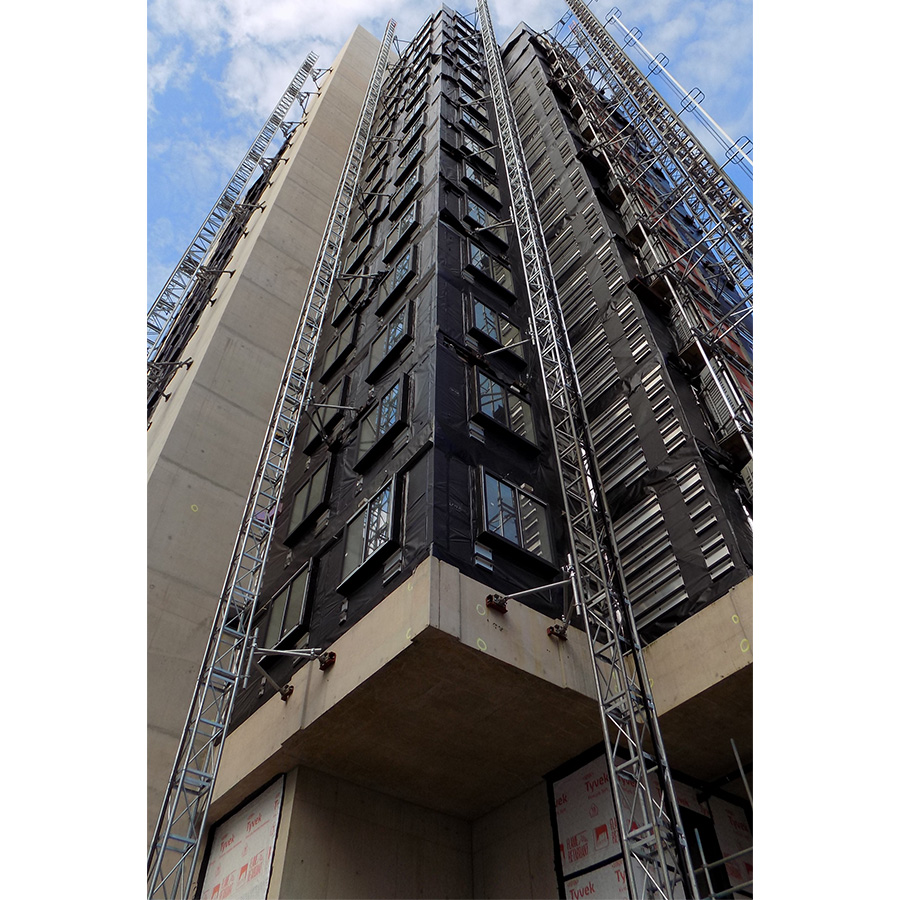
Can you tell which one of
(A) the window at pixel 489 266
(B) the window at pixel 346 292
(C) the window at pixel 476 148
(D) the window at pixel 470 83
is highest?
(D) the window at pixel 470 83

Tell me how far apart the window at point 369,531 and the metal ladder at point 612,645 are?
3.79 m

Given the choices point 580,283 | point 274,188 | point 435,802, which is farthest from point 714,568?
point 274,188

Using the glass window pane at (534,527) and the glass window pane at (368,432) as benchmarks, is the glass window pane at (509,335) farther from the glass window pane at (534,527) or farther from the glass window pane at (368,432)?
the glass window pane at (534,527)

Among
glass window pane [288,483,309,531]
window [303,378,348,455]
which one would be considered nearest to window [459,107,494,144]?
window [303,378,348,455]

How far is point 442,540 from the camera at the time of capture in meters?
14.3

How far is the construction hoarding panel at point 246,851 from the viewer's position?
14.2 metres

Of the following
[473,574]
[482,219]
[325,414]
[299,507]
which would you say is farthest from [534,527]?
[482,219]

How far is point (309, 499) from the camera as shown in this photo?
19656mm

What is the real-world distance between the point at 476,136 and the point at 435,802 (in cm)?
2706

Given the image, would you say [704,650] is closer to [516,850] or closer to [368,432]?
[516,850]

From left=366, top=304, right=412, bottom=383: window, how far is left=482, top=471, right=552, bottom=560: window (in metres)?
5.37

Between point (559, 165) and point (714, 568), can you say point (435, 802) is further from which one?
point (559, 165)

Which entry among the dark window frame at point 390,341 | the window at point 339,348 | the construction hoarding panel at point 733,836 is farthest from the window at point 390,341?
the construction hoarding panel at point 733,836

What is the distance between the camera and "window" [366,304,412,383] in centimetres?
2022
